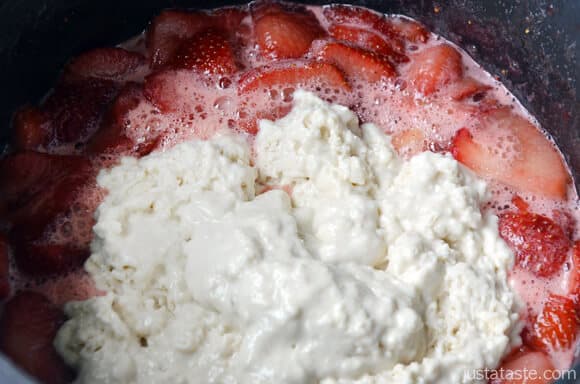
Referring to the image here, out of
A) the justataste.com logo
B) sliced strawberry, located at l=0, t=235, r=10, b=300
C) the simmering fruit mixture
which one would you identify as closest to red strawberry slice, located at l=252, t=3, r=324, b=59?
the simmering fruit mixture

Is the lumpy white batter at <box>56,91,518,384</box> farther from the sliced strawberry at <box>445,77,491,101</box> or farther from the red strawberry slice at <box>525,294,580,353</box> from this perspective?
the sliced strawberry at <box>445,77,491,101</box>

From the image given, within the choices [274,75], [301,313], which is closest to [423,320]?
[301,313]

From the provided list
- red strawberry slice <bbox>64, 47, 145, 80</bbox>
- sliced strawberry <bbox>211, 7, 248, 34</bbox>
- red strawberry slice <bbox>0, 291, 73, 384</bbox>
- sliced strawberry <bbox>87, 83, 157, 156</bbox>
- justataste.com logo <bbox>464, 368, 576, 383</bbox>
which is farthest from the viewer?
sliced strawberry <bbox>211, 7, 248, 34</bbox>

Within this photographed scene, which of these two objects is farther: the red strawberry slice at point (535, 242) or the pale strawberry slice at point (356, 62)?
the pale strawberry slice at point (356, 62)

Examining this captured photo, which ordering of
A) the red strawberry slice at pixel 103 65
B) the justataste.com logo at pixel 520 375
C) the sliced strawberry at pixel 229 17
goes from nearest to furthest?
the justataste.com logo at pixel 520 375, the red strawberry slice at pixel 103 65, the sliced strawberry at pixel 229 17

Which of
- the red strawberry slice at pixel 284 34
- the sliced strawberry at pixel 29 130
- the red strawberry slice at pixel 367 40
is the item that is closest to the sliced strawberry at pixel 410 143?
the red strawberry slice at pixel 367 40

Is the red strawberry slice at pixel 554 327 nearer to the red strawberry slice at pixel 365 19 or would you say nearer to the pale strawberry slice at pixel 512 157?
the pale strawberry slice at pixel 512 157

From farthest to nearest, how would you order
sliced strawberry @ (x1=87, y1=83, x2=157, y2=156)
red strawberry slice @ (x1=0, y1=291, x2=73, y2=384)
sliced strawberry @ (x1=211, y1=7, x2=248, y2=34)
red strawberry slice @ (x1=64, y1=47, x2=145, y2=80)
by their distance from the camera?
sliced strawberry @ (x1=211, y1=7, x2=248, y2=34) < red strawberry slice @ (x1=64, y1=47, x2=145, y2=80) < sliced strawberry @ (x1=87, y1=83, x2=157, y2=156) < red strawberry slice @ (x1=0, y1=291, x2=73, y2=384)
